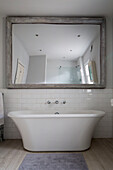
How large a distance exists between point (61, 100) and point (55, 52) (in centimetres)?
99

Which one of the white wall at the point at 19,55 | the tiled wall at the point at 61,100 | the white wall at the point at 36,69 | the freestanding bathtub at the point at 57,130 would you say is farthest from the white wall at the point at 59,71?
the freestanding bathtub at the point at 57,130

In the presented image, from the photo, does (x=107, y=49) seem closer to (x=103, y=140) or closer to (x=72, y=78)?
(x=72, y=78)

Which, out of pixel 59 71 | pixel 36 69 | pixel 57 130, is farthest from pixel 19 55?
pixel 57 130

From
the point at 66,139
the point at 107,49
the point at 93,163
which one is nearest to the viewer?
the point at 93,163

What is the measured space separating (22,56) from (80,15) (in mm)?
1427

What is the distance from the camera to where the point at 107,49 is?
10.5ft

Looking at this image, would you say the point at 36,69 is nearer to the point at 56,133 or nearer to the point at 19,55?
the point at 19,55

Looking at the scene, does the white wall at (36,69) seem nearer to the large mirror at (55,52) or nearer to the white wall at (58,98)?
the large mirror at (55,52)

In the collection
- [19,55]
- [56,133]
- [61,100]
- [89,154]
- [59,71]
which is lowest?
[89,154]

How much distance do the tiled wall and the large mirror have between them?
0.14m

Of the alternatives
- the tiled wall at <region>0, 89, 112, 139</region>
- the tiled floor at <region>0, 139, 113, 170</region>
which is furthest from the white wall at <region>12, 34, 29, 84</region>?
the tiled floor at <region>0, 139, 113, 170</region>

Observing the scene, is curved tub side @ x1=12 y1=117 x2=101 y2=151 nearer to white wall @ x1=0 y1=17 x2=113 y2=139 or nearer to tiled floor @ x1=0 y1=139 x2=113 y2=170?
tiled floor @ x1=0 y1=139 x2=113 y2=170

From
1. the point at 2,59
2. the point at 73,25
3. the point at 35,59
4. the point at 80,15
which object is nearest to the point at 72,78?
the point at 35,59

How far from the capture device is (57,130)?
2426mm
